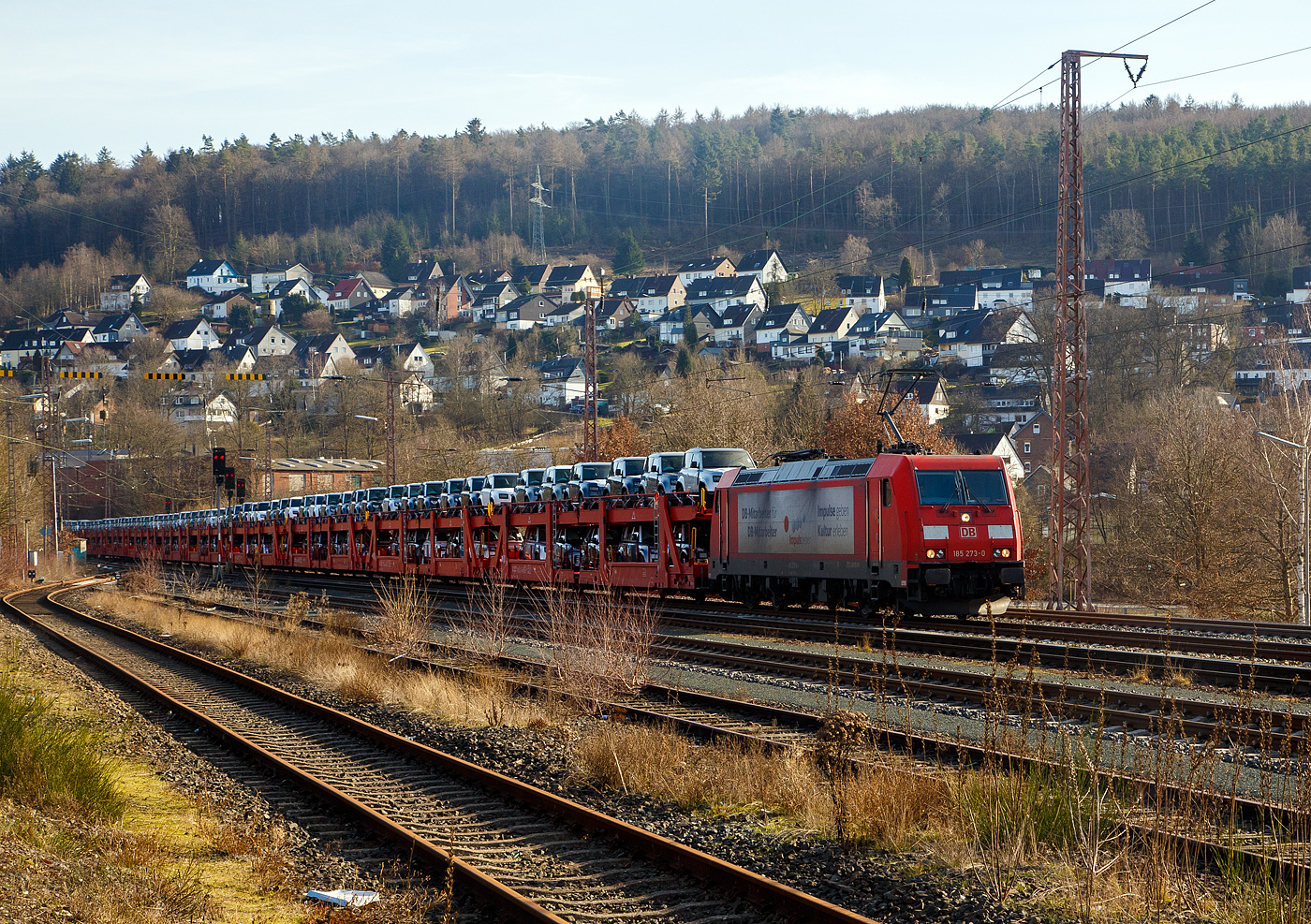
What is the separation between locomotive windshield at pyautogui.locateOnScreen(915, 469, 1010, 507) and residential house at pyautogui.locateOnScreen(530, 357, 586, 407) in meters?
111

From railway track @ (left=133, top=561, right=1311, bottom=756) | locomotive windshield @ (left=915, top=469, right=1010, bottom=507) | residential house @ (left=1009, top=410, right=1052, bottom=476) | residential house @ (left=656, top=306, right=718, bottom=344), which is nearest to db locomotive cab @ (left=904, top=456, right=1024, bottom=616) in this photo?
locomotive windshield @ (left=915, top=469, right=1010, bottom=507)

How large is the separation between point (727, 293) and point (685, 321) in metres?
16.6

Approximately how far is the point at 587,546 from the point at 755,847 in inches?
939

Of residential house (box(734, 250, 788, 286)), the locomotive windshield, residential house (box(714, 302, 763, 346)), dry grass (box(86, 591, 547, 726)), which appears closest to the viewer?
dry grass (box(86, 591, 547, 726))

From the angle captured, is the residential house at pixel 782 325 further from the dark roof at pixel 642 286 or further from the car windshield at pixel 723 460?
the car windshield at pixel 723 460

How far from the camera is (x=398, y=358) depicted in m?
154

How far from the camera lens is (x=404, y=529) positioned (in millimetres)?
42500

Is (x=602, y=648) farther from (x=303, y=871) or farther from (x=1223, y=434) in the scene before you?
(x=1223, y=434)

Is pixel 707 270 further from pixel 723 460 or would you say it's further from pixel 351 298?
pixel 723 460

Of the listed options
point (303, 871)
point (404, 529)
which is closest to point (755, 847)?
point (303, 871)

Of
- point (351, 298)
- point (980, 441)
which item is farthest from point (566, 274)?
point (980, 441)

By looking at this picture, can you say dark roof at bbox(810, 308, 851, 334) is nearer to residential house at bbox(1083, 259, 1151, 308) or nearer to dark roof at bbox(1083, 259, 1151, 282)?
residential house at bbox(1083, 259, 1151, 308)

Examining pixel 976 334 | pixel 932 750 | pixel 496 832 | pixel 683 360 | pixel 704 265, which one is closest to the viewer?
pixel 496 832

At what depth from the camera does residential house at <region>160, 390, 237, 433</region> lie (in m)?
117
